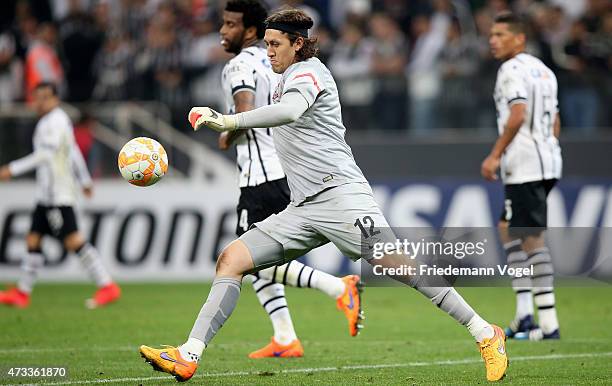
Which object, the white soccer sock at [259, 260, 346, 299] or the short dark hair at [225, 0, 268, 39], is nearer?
the white soccer sock at [259, 260, 346, 299]

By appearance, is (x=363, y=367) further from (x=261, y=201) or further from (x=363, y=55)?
(x=363, y=55)

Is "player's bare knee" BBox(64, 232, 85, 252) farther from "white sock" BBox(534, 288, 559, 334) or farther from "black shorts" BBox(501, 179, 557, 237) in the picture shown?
"white sock" BBox(534, 288, 559, 334)

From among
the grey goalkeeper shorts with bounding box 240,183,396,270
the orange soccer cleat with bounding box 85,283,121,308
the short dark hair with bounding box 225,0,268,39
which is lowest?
the orange soccer cleat with bounding box 85,283,121,308

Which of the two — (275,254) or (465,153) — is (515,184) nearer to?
(275,254)

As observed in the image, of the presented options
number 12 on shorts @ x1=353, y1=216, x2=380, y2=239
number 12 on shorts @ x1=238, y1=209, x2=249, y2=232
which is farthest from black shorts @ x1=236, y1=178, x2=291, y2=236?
number 12 on shorts @ x1=353, y1=216, x2=380, y2=239

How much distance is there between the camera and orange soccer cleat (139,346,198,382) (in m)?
7.27

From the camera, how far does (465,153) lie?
17906mm

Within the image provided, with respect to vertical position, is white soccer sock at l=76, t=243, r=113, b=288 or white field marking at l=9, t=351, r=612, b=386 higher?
white field marking at l=9, t=351, r=612, b=386

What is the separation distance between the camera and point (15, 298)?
13789mm

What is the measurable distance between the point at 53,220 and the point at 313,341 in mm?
4891

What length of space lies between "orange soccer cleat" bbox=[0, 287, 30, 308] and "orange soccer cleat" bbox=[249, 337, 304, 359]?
5.21 metres

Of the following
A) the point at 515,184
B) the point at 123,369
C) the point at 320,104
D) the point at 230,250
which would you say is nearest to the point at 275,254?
the point at 230,250

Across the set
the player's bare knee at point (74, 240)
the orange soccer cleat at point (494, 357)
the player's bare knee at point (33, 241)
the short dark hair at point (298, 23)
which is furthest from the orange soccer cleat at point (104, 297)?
the orange soccer cleat at point (494, 357)

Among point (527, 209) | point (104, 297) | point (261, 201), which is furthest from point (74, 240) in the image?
point (527, 209)
